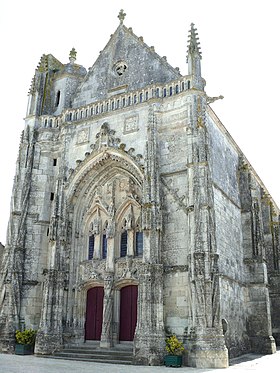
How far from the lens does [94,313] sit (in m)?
A: 17.4

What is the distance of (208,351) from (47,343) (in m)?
6.53

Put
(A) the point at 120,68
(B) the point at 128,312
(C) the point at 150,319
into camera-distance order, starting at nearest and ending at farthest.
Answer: (C) the point at 150,319
(B) the point at 128,312
(A) the point at 120,68

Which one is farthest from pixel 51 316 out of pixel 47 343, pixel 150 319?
pixel 150 319

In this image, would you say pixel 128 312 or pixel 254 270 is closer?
pixel 128 312

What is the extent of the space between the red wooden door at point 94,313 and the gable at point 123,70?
9.04 m

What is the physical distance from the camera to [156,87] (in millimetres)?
17609

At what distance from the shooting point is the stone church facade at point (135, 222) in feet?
47.3

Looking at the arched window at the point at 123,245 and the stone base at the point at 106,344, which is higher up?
the arched window at the point at 123,245

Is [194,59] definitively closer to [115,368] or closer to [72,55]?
[72,55]

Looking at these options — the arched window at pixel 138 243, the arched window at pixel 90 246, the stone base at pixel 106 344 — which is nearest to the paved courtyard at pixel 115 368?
the stone base at pixel 106 344

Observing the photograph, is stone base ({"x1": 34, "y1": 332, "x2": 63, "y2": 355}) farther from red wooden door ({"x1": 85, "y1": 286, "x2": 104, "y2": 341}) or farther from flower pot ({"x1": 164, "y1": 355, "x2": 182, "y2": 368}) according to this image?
flower pot ({"x1": 164, "y1": 355, "x2": 182, "y2": 368})

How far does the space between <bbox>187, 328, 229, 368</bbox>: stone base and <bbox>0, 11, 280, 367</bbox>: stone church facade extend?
0.03 metres

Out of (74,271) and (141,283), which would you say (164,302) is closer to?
(141,283)

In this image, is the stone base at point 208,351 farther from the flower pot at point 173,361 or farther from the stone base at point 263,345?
the stone base at point 263,345
